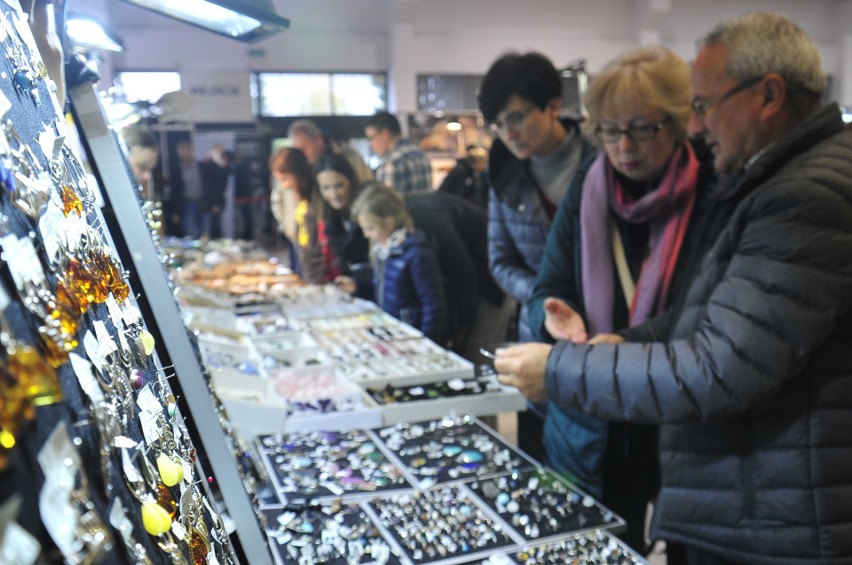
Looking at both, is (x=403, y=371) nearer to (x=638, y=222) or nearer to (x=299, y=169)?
(x=638, y=222)

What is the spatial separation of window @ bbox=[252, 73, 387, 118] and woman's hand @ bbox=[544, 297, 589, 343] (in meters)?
8.02

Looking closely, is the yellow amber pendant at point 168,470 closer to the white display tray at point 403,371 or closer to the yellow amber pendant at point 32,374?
the yellow amber pendant at point 32,374

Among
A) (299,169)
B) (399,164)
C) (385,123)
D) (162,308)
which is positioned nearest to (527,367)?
(162,308)

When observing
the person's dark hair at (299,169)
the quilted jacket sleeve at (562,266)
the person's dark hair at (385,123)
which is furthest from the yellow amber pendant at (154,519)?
the person's dark hair at (385,123)

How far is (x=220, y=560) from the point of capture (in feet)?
2.27

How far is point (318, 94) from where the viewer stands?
9906 millimetres

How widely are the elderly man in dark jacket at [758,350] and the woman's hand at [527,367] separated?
44mm

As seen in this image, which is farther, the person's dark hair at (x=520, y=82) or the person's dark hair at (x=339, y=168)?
the person's dark hair at (x=339, y=168)

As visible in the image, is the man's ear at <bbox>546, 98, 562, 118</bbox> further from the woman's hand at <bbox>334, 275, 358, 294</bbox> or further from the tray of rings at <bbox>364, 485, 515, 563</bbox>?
the woman's hand at <bbox>334, 275, 358, 294</bbox>

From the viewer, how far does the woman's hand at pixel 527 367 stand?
1436 mm

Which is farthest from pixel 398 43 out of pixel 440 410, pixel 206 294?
pixel 440 410

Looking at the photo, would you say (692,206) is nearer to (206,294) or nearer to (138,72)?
(206,294)

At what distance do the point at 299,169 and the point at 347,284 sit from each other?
91 centimetres

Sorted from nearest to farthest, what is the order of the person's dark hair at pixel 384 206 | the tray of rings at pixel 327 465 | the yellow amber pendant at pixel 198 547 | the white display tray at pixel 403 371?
the yellow amber pendant at pixel 198 547 < the tray of rings at pixel 327 465 < the white display tray at pixel 403 371 < the person's dark hair at pixel 384 206
